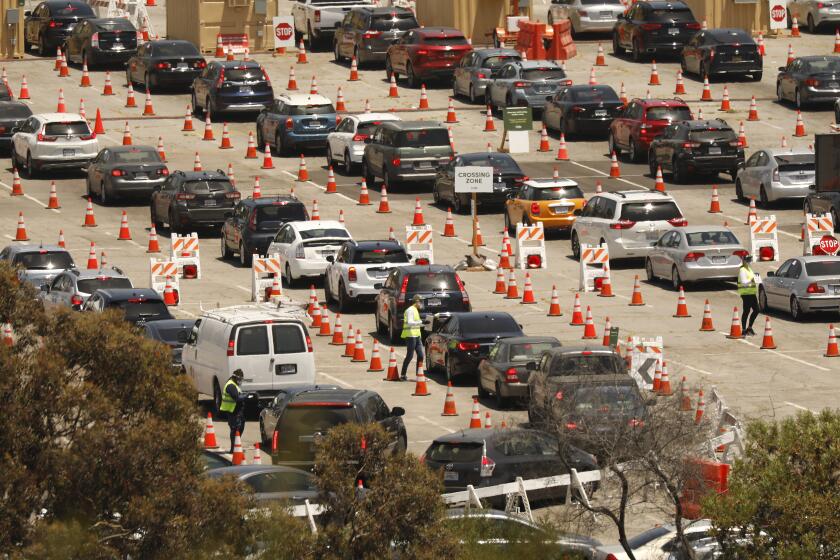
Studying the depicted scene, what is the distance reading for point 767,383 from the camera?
2980 cm

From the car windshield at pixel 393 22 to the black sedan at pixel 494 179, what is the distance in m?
15.4

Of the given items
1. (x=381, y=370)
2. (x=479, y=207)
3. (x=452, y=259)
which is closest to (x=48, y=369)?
(x=381, y=370)

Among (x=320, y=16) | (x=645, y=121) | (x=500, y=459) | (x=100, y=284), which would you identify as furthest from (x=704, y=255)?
(x=320, y=16)

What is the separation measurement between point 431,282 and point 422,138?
42.3 ft

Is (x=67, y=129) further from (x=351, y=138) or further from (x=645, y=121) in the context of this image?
(x=645, y=121)

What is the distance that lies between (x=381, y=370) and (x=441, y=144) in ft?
49.7

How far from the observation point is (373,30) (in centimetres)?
5947

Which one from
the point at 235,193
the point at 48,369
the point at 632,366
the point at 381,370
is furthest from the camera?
the point at 235,193

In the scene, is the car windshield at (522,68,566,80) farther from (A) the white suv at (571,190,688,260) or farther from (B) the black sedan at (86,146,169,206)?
(A) the white suv at (571,190,688,260)

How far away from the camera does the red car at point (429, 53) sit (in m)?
56.7

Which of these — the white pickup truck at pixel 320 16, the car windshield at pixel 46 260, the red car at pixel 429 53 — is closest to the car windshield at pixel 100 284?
the car windshield at pixel 46 260

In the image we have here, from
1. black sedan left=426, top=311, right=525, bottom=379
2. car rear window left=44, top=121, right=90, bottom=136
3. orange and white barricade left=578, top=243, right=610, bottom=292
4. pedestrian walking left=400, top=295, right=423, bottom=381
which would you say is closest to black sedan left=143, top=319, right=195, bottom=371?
pedestrian walking left=400, top=295, right=423, bottom=381

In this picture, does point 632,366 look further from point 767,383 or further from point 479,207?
point 479,207

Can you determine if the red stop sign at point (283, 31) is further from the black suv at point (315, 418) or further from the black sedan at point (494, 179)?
the black suv at point (315, 418)
